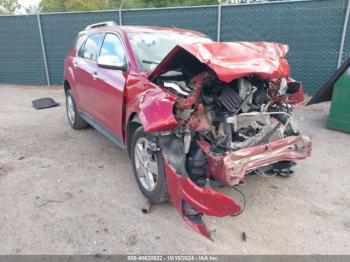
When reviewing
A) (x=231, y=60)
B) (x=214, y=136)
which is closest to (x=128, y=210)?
(x=214, y=136)

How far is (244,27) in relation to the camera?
8242 millimetres

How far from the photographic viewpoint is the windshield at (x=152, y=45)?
3.61 m

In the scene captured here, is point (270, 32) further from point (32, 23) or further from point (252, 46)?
point (32, 23)

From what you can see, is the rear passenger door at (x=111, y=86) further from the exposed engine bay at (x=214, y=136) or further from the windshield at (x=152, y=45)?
the exposed engine bay at (x=214, y=136)

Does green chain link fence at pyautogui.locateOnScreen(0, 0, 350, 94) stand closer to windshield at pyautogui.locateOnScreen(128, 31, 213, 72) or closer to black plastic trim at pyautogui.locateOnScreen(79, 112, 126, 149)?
windshield at pyautogui.locateOnScreen(128, 31, 213, 72)

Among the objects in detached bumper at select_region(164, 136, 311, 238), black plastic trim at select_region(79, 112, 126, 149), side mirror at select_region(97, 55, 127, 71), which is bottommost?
black plastic trim at select_region(79, 112, 126, 149)

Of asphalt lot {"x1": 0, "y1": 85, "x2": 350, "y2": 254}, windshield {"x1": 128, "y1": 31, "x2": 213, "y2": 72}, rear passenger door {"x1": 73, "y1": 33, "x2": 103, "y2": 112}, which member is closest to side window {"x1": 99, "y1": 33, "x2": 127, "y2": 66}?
windshield {"x1": 128, "y1": 31, "x2": 213, "y2": 72}

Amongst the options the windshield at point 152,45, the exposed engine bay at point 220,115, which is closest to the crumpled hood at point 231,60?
the exposed engine bay at point 220,115

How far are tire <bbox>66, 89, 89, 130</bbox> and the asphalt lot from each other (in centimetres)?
88

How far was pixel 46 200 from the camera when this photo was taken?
3404mm

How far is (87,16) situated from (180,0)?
11.5 feet

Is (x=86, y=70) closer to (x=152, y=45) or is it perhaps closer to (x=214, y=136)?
(x=152, y=45)

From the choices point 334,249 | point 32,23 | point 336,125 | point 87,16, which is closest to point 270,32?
point 336,125

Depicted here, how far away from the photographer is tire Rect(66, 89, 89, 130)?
5.64 metres
